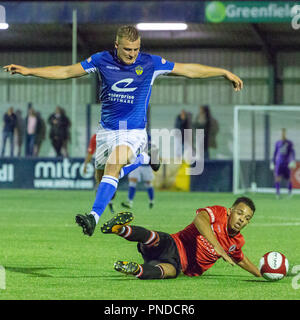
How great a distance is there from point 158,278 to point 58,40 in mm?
28020

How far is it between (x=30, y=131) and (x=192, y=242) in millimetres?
20164

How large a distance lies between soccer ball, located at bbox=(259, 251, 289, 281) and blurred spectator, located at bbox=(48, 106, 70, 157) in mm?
20122

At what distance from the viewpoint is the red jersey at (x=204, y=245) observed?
7.55 metres

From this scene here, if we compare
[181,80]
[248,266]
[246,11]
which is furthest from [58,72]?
[181,80]

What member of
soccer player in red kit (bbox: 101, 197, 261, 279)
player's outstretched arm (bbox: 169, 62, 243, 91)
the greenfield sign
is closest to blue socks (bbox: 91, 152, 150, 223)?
soccer player in red kit (bbox: 101, 197, 261, 279)

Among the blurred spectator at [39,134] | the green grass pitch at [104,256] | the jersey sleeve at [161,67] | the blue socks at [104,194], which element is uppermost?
the jersey sleeve at [161,67]

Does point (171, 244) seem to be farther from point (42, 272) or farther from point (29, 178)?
point (29, 178)

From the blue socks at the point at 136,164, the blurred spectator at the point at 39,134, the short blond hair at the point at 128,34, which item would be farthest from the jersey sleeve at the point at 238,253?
the blurred spectator at the point at 39,134

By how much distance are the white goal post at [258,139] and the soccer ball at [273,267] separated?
17.0m

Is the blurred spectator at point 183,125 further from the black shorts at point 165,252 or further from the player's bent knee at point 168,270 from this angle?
the player's bent knee at point 168,270

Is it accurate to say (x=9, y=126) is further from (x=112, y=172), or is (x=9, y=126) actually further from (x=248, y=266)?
(x=248, y=266)

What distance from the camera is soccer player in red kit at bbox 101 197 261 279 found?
24.3 feet

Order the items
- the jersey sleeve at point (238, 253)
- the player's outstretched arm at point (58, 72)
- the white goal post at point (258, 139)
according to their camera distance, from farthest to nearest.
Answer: the white goal post at point (258, 139) → the player's outstretched arm at point (58, 72) → the jersey sleeve at point (238, 253)

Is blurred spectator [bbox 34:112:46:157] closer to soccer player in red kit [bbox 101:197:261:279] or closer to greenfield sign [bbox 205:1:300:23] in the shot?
greenfield sign [bbox 205:1:300:23]
